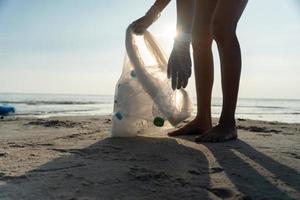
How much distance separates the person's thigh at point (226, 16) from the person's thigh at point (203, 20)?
12.8 inches

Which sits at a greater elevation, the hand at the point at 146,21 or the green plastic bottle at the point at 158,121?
the hand at the point at 146,21

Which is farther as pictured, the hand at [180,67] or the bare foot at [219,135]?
the hand at [180,67]

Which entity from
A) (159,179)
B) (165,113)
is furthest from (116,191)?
(165,113)

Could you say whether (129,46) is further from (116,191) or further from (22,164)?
(116,191)

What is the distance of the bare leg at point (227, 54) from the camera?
260 cm

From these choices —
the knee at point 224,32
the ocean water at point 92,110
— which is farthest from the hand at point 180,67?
the ocean water at point 92,110

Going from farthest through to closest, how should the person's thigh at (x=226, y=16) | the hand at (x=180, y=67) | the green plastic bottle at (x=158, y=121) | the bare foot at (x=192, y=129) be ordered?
the bare foot at (x=192, y=129)
the green plastic bottle at (x=158, y=121)
the hand at (x=180, y=67)
the person's thigh at (x=226, y=16)

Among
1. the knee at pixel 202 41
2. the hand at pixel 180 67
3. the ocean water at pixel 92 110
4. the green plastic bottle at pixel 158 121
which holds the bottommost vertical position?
the ocean water at pixel 92 110

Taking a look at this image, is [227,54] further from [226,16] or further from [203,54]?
[203,54]

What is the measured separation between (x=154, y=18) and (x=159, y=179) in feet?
5.99

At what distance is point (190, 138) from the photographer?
2.88 metres

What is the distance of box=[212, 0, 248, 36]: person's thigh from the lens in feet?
8.49

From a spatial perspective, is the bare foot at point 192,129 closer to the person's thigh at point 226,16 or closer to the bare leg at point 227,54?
the bare leg at point 227,54

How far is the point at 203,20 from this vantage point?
118 inches
